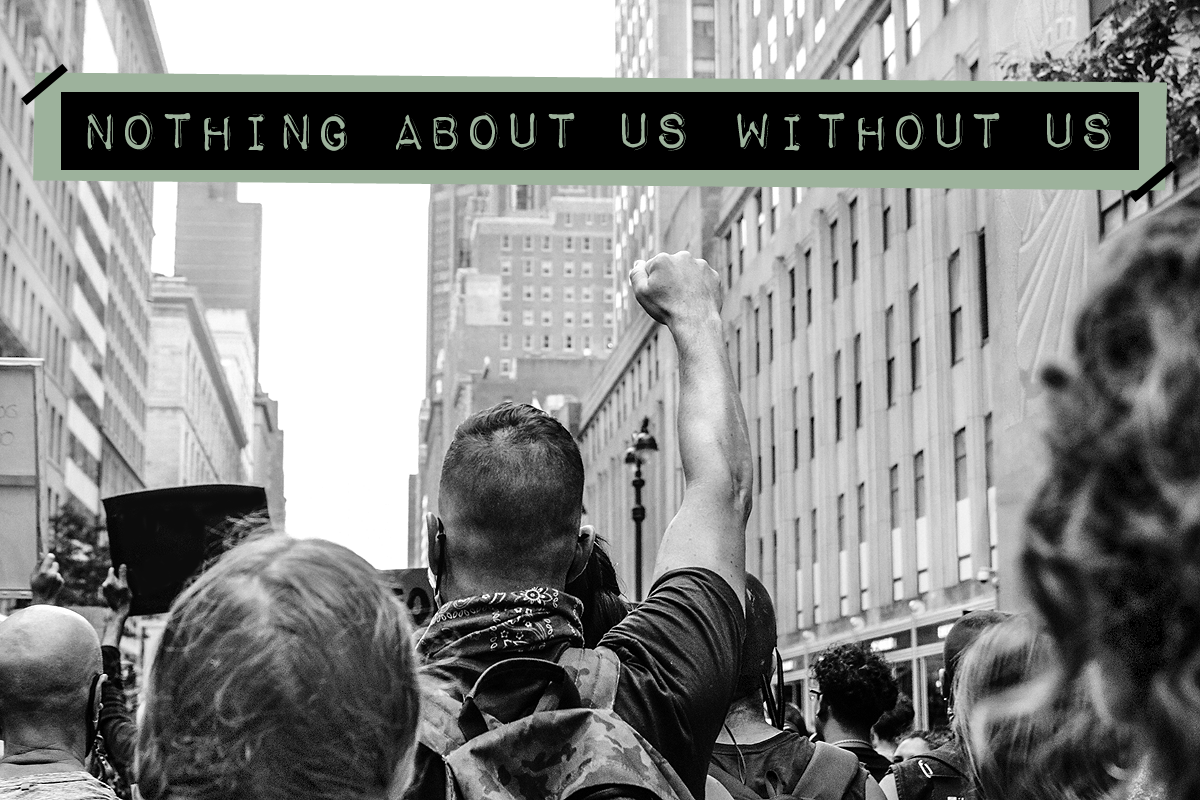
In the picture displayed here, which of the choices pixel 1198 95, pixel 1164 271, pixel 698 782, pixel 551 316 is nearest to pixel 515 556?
pixel 698 782

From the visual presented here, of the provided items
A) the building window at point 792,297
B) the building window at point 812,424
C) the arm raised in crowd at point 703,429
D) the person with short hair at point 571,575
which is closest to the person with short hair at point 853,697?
the arm raised in crowd at point 703,429

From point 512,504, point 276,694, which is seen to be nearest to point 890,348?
point 512,504

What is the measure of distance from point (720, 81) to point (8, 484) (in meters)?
5.27

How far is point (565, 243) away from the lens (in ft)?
586

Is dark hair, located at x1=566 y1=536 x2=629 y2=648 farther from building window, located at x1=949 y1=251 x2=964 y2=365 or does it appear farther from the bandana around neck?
building window, located at x1=949 y1=251 x2=964 y2=365

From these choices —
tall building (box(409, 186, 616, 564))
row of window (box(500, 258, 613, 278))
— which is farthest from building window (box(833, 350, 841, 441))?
row of window (box(500, 258, 613, 278))

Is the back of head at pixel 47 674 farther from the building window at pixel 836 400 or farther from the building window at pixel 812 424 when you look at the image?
the building window at pixel 812 424

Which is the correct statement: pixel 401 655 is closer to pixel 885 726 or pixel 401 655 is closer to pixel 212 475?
pixel 885 726

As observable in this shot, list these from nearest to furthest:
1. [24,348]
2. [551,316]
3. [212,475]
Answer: [24,348] < [212,475] < [551,316]

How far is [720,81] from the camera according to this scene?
15.8 feet

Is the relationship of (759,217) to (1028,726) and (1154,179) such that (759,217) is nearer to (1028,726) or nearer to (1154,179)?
(1154,179)

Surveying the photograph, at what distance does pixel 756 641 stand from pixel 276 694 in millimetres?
2679

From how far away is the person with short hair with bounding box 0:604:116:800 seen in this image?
396 centimetres

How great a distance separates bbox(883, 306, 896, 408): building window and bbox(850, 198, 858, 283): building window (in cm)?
307
